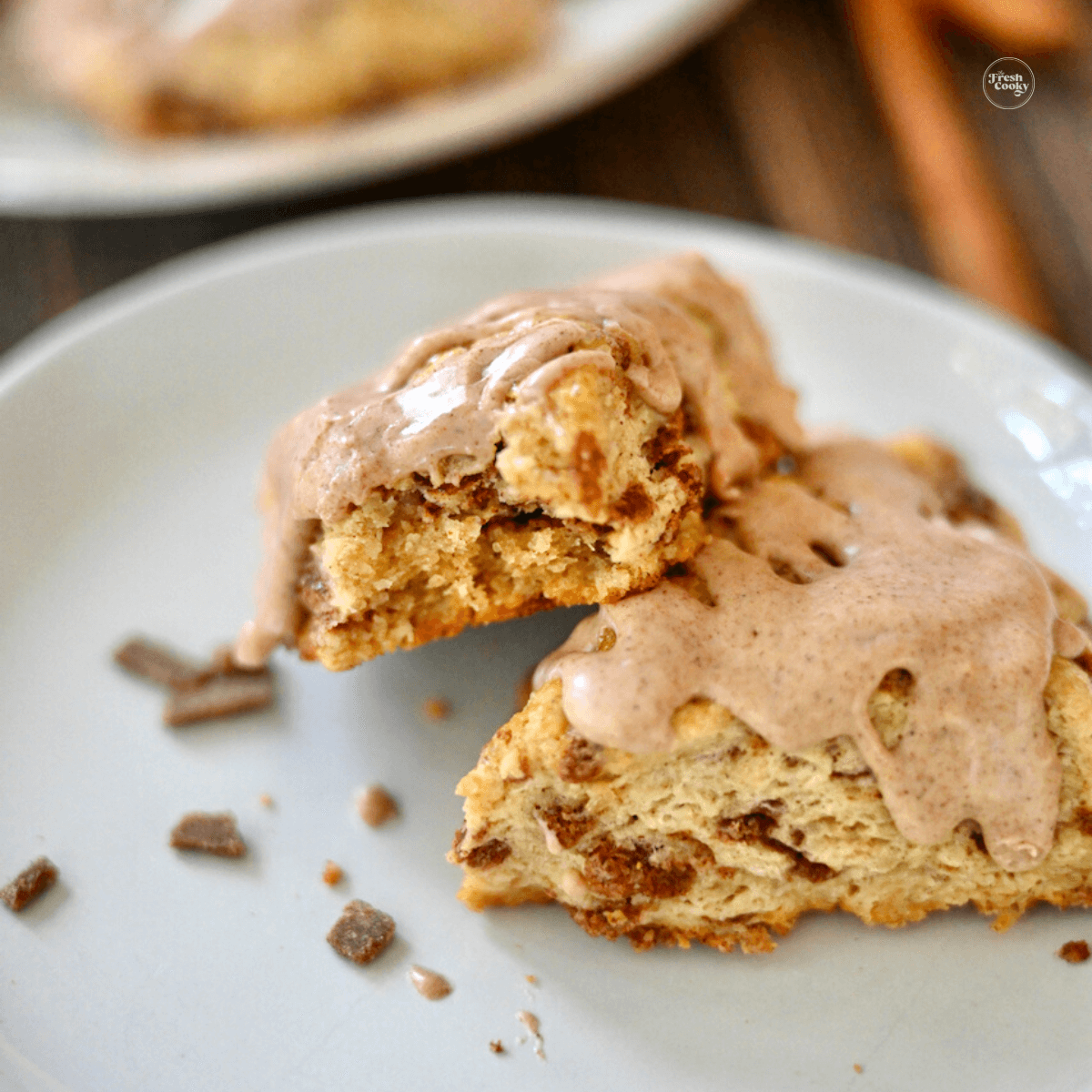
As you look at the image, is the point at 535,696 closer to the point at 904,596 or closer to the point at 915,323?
the point at 904,596

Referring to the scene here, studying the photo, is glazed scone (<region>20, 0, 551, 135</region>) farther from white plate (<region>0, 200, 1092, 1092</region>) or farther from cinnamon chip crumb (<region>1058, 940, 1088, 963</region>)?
cinnamon chip crumb (<region>1058, 940, 1088, 963</region>)

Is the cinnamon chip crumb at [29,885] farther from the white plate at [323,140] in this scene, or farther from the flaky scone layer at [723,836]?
the white plate at [323,140]

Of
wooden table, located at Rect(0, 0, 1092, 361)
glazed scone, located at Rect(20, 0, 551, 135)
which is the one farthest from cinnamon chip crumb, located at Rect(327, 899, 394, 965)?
glazed scone, located at Rect(20, 0, 551, 135)

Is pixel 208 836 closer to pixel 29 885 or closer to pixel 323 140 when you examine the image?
pixel 29 885

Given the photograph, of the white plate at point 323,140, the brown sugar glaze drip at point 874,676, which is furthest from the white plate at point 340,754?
the brown sugar glaze drip at point 874,676

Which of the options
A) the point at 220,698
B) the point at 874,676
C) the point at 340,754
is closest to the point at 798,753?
the point at 874,676

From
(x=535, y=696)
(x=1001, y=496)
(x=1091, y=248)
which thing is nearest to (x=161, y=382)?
(x=535, y=696)
